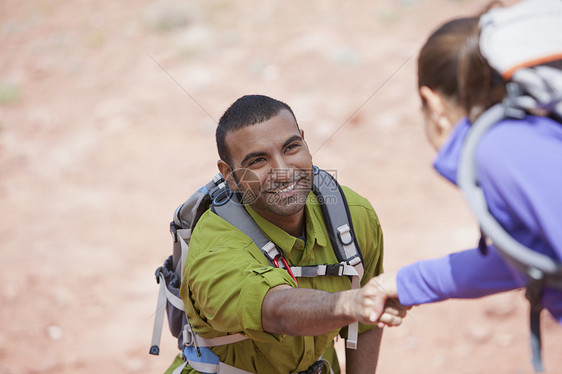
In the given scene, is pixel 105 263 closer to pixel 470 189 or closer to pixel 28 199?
pixel 28 199

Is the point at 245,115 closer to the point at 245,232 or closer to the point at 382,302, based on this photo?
the point at 245,232

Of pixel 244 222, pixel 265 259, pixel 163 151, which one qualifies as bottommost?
pixel 163 151

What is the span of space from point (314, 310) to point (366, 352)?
1309 mm

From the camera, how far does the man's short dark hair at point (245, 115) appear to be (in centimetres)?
279

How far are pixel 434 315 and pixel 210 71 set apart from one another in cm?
911

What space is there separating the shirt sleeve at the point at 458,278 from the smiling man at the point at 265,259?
0.46ft

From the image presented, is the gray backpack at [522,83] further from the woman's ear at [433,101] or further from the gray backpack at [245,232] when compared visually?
the gray backpack at [245,232]

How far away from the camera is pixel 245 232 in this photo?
8.36ft

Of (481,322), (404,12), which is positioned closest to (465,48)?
(481,322)

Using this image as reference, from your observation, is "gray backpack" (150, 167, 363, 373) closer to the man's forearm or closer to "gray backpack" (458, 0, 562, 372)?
the man's forearm

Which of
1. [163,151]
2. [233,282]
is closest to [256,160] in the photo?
[233,282]

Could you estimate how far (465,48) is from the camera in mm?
1659

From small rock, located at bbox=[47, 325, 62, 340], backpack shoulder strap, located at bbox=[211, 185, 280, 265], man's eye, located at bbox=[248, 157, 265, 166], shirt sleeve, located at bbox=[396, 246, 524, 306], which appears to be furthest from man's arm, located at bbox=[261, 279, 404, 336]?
small rock, located at bbox=[47, 325, 62, 340]

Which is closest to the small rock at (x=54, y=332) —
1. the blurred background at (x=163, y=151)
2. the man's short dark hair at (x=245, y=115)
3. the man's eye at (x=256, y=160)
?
the blurred background at (x=163, y=151)
